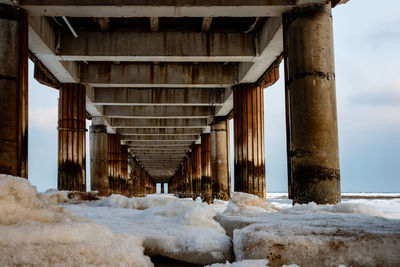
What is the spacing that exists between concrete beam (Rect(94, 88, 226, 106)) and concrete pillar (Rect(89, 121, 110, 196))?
15.9ft

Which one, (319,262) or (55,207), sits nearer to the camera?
(319,262)

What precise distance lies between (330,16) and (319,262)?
8.02 m

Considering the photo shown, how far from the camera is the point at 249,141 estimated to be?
52.6ft

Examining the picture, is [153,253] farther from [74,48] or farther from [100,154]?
[100,154]

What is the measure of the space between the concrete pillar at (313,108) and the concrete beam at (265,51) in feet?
5.47

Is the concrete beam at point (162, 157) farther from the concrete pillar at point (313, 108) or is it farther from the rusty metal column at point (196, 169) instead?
the concrete pillar at point (313, 108)

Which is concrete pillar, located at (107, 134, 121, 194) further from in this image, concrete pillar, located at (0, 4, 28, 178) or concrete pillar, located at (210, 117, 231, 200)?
concrete pillar, located at (0, 4, 28, 178)

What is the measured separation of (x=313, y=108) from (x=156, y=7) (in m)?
4.43

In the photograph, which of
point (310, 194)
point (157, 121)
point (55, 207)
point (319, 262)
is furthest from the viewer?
point (157, 121)

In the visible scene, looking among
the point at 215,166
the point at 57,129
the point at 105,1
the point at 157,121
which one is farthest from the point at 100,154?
the point at 105,1

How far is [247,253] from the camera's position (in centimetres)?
299

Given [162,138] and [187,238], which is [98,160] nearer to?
[162,138]

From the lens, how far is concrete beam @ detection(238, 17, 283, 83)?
11.7m

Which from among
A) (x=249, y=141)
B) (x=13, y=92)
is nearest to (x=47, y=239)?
(x=13, y=92)
